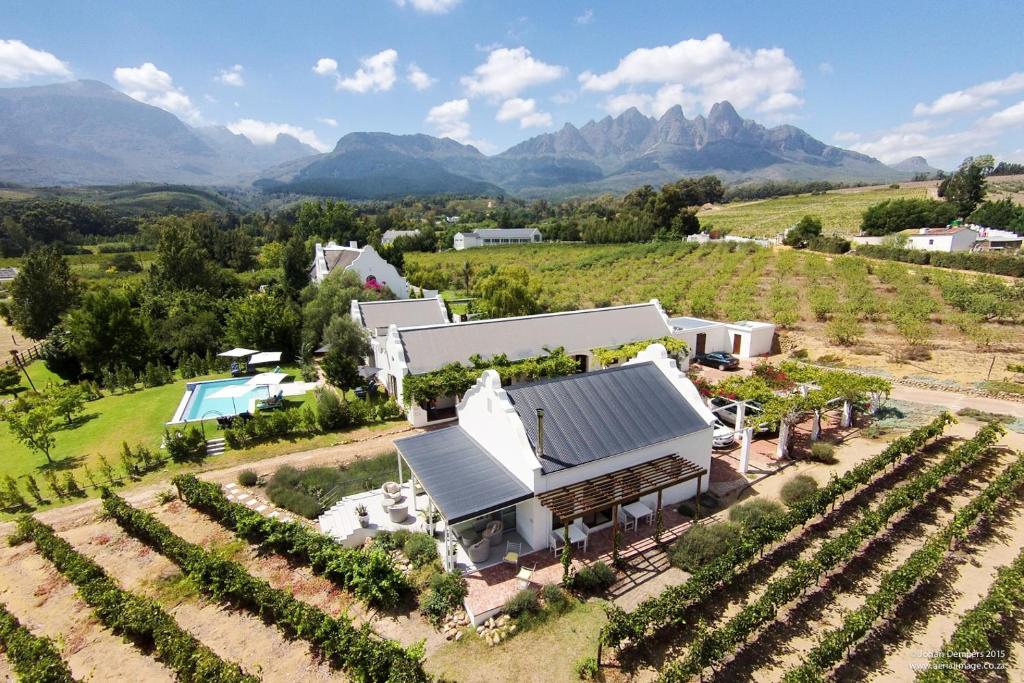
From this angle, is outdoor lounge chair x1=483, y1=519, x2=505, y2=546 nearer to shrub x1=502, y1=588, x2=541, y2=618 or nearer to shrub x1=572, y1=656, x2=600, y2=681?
shrub x1=502, y1=588, x2=541, y2=618

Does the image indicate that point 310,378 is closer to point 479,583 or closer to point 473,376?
point 473,376

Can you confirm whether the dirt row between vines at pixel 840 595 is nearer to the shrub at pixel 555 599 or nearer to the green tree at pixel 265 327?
the shrub at pixel 555 599

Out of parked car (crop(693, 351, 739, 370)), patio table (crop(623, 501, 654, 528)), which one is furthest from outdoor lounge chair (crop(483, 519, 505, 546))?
parked car (crop(693, 351, 739, 370))

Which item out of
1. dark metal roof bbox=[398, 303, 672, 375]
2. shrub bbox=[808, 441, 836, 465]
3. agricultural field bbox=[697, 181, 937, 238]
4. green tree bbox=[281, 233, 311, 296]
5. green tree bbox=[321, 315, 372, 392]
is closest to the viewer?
shrub bbox=[808, 441, 836, 465]

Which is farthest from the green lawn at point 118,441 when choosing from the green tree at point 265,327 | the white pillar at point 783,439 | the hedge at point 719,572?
the white pillar at point 783,439

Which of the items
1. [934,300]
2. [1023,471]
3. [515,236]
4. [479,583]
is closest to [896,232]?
[934,300]
